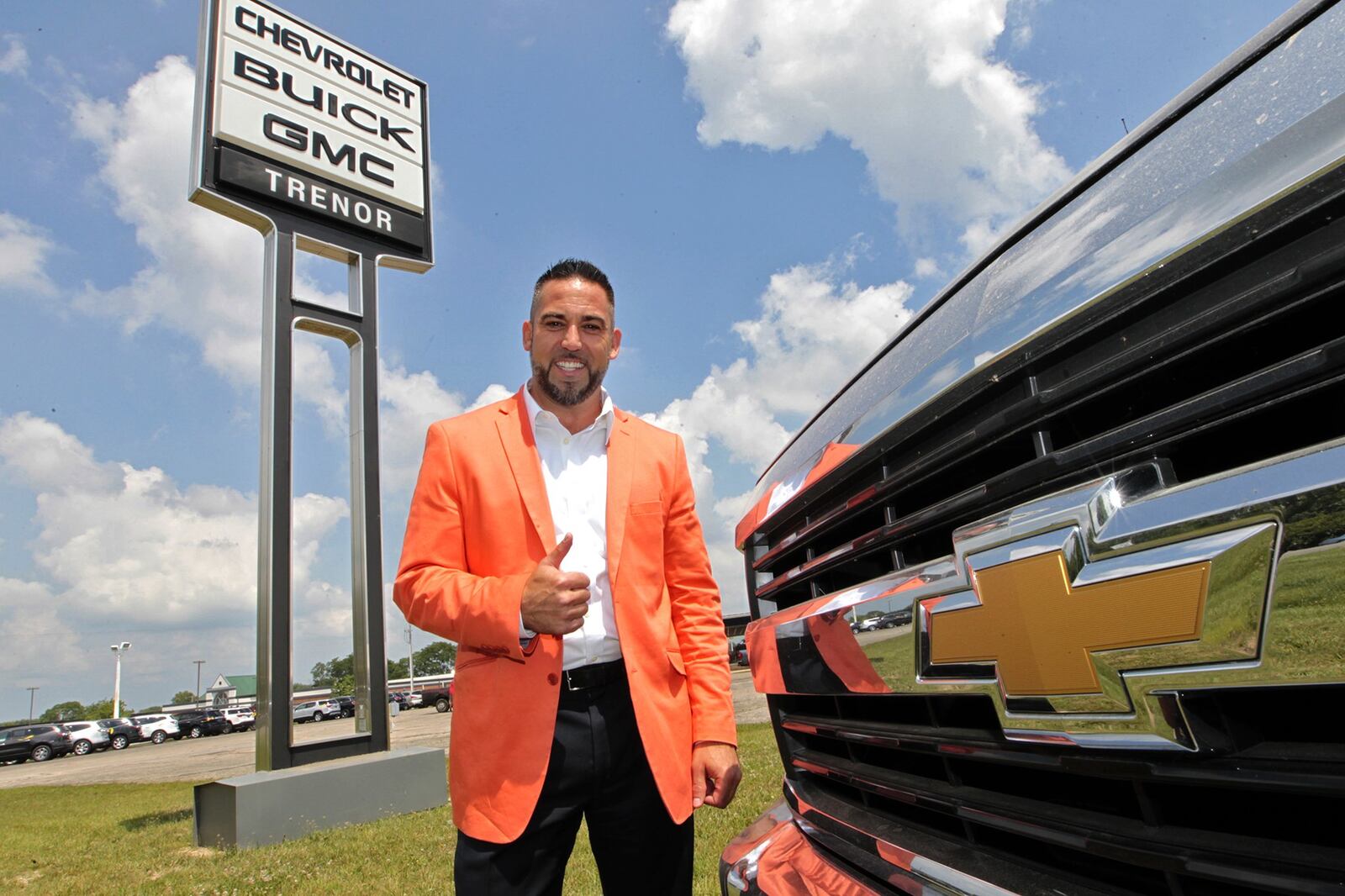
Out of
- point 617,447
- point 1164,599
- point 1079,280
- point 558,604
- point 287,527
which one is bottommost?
point 1164,599

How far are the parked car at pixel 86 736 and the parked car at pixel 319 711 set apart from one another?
11483mm

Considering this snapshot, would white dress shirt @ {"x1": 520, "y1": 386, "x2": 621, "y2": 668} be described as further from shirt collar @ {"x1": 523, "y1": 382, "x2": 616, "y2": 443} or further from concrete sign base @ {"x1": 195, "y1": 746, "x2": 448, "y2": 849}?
concrete sign base @ {"x1": 195, "y1": 746, "x2": 448, "y2": 849}

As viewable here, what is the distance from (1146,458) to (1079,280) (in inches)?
9.6

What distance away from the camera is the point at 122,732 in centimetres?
3844

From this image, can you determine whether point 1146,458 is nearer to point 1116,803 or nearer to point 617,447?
point 1116,803

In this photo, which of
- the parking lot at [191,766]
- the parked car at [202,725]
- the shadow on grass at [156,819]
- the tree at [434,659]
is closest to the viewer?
the shadow on grass at [156,819]

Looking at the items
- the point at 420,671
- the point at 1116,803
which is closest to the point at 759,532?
the point at 1116,803

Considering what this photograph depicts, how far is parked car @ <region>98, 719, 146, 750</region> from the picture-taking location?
37312mm

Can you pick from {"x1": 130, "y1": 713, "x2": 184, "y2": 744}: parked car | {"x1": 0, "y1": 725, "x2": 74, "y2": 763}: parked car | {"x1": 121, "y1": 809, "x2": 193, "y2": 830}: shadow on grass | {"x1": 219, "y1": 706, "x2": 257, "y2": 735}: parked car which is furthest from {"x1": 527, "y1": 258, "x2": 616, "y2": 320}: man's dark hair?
{"x1": 130, "y1": 713, "x2": 184, "y2": 744}: parked car

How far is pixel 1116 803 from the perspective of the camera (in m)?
0.96

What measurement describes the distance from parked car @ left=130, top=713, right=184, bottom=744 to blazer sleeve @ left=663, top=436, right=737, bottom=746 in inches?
1928

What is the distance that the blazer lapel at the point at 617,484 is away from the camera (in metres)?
1.89

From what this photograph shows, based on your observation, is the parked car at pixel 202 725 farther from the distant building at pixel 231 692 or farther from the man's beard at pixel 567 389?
the man's beard at pixel 567 389

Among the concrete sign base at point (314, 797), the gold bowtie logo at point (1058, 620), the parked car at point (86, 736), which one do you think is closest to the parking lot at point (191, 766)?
the concrete sign base at point (314, 797)
